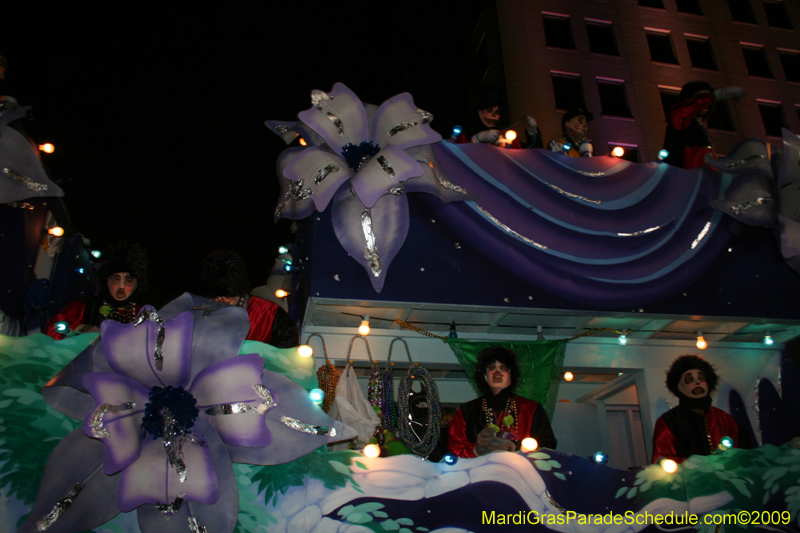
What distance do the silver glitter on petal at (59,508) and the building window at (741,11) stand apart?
17782 mm

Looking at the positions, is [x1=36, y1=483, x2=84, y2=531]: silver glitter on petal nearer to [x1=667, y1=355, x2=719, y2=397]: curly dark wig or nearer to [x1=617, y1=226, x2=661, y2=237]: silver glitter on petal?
[x1=617, y1=226, x2=661, y2=237]: silver glitter on petal

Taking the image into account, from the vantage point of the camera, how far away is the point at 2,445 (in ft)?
7.49

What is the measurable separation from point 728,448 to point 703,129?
308 centimetres

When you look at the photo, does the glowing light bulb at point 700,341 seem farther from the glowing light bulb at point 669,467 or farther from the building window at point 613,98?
the building window at point 613,98

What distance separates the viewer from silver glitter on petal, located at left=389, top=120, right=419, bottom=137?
3.59 meters

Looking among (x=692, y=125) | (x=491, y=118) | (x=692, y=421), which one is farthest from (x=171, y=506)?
(x=692, y=125)

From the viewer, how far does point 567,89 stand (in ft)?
43.6

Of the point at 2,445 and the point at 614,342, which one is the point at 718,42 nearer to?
the point at 614,342

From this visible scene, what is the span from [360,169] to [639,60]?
42.2ft

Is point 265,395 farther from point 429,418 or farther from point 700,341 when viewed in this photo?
point 700,341

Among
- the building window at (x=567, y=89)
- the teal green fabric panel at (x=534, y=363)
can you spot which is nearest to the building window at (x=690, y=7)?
the building window at (x=567, y=89)

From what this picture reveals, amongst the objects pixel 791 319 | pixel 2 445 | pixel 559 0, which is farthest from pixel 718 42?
pixel 2 445

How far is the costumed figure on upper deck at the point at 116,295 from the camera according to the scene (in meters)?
3.97

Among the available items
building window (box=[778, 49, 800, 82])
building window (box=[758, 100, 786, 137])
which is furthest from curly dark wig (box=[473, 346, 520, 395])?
building window (box=[778, 49, 800, 82])
